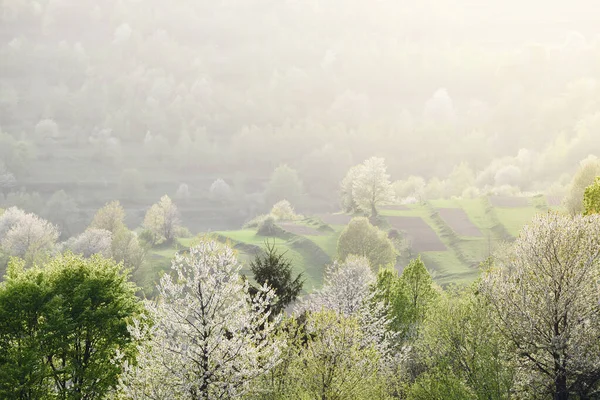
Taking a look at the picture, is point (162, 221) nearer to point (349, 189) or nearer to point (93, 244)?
point (93, 244)

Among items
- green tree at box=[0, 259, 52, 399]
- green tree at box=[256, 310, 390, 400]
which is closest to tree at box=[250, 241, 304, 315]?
green tree at box=[256, 310, 390, 400]

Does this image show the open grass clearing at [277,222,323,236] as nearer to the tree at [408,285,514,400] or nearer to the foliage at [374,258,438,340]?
the foliage at [374,258,438,340]

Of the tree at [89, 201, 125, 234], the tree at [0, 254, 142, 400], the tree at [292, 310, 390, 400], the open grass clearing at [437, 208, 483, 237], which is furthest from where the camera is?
the tree at [89, 201, 125, 234]

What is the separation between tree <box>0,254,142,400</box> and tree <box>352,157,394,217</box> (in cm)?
13226

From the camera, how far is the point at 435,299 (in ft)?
172

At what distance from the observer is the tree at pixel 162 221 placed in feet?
616

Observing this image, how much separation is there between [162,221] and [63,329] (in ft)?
528

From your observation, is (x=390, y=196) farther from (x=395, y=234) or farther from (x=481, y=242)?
(x=481, y=242)

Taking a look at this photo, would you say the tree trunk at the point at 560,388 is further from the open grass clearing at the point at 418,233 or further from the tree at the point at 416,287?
the open grass clearing at the point at 418,233

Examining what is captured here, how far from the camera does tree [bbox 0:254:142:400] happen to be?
97.5 ft

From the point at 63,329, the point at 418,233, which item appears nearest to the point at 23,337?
the point at 63,329

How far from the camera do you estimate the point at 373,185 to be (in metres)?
165

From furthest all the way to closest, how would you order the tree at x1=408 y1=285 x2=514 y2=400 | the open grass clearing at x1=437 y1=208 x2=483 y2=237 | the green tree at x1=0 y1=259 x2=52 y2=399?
the open grass clearing at x1=437 y1=208 x2=483 y2=237, the tree at x1=408 y1=285 x2=514 y2=400, the green tree at x1=0 y1=259 x2=52 y2=399

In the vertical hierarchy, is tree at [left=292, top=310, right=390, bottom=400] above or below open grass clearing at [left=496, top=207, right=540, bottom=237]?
below
